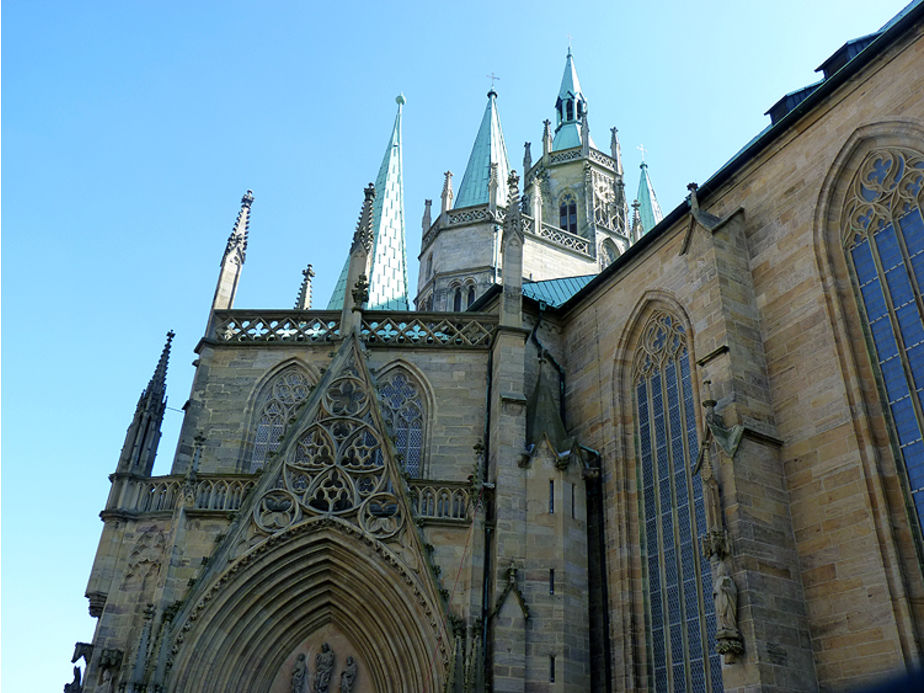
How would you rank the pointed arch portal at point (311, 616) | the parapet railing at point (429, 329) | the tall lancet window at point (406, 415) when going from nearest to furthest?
the pointed arch portal at point (311, 616)
the tall lancet window at point (406, 415)
the parapet railing at point (429, 329)

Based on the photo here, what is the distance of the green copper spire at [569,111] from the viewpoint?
37656 millimetres

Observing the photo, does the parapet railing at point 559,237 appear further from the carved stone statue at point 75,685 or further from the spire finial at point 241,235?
the carved stone statue at point 75,685

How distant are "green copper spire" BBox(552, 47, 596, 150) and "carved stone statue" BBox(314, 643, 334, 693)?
2822 cm

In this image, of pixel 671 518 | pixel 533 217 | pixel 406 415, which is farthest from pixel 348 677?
pixel 533 217

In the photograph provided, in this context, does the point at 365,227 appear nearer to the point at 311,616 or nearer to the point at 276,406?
the point at 276,406

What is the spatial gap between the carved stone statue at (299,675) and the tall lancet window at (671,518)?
544cm

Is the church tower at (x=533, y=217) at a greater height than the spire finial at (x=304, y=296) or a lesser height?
greater

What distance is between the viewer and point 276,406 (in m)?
16.0

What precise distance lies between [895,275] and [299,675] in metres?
10.6

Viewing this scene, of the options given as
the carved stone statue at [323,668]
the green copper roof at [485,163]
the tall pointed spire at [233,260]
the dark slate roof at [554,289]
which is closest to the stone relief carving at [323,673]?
the carved stone statue at [323,668]

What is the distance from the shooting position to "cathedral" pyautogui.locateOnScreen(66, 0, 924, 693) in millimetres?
9805

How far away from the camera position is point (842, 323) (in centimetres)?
1071

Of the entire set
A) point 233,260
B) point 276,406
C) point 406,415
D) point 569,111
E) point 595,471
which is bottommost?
point 595,471

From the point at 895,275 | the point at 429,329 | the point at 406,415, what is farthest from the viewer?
the point at 429,329
